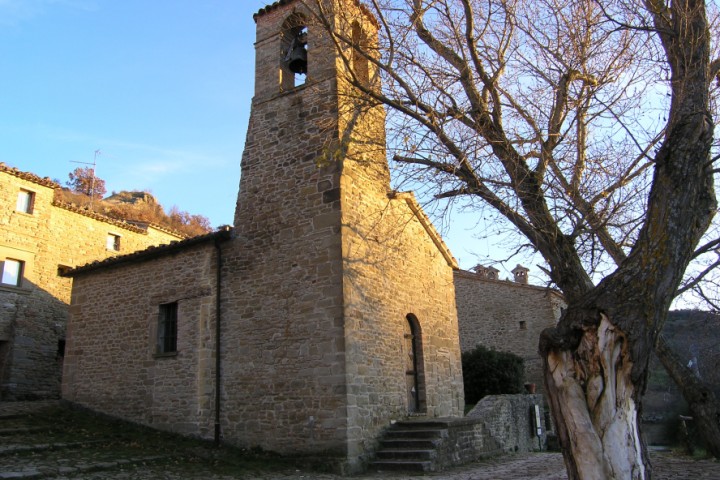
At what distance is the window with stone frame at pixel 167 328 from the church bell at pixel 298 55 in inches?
234

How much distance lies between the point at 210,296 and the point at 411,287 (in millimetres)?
4451

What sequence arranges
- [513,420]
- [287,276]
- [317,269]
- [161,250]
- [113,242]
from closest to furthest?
1. [317,269]
2. [287,276]
3. [161,250]
4. [513,420]
5. [113,242]

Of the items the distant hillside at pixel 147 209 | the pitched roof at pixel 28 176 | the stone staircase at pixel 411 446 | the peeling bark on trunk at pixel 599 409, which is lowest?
the stone staircase at pixel 411 446

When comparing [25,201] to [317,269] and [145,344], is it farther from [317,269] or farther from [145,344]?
[317,269]

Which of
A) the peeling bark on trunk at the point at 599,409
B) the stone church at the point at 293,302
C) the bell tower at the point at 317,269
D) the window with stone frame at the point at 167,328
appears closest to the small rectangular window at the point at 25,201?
the stone church at the point at 293,302

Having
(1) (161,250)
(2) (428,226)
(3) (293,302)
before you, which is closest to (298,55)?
(2) (428,226)

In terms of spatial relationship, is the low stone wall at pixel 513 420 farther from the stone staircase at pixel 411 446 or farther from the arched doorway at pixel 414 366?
the stone staircase at pixel 411 446

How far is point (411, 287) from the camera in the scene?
12.7 metres

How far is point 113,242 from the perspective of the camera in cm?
2072

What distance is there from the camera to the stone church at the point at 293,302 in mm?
10008

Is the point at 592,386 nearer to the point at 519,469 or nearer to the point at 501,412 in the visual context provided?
the point at 519,469

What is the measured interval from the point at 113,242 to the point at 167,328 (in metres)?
9.84

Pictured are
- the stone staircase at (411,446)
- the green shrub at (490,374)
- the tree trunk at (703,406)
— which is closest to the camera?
the stone staircase at (411,446)

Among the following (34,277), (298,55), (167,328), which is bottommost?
(167,328)
